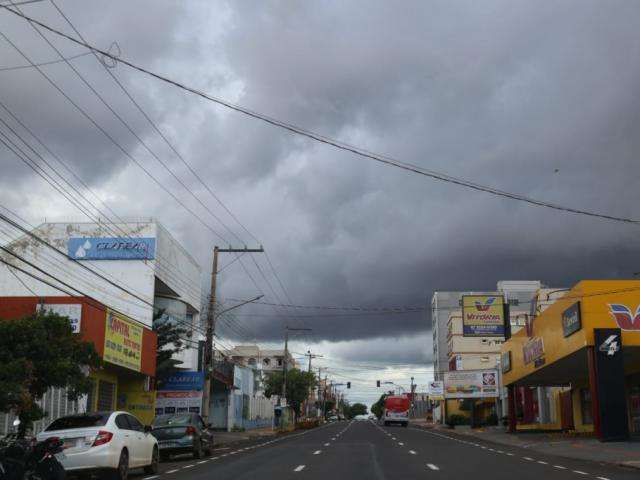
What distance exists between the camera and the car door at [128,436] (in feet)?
52.4

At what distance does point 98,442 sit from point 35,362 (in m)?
2.55

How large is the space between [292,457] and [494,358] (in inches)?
3259

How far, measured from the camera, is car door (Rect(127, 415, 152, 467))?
1681 cm

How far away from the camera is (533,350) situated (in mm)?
41844

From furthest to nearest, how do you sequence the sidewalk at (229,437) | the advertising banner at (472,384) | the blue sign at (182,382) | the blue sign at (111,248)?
the advertising banner at (472,384)
the blue sign at (111,248)
the blue sign at (182,382)
the sidewalk at (229,437)

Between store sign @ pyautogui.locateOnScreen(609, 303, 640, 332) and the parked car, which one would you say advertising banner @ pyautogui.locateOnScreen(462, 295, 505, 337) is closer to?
store sign @ pyautogui.locateOnScreen(609, 303, 640, 332)

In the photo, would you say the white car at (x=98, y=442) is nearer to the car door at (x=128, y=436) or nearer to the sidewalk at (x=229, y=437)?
the car door at (x=128, y=436)

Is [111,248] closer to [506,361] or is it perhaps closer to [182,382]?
[182,382]

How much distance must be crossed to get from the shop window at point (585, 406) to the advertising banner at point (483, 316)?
482 inches

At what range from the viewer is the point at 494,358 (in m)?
102

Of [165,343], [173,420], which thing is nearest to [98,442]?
[173,420]

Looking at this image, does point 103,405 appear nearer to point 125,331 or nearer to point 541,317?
point 125,331

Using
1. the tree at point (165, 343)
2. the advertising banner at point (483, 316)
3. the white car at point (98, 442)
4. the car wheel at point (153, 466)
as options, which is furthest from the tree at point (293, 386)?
the white car at point (98, 442)

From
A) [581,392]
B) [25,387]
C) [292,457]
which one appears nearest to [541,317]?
[581,392]
